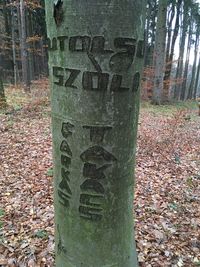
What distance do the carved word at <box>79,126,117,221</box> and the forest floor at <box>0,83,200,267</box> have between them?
6.16ft

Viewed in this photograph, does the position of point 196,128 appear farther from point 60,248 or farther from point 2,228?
point 60,248

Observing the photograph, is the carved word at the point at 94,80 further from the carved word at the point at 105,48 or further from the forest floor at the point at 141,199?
the forest floor at the point at 141,199

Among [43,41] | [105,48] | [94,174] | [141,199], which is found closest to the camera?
[105,48]

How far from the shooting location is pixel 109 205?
122 cm

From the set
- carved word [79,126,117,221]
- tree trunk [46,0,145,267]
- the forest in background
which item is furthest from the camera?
the forest in background

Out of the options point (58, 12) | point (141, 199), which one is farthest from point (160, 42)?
point (58, 12)

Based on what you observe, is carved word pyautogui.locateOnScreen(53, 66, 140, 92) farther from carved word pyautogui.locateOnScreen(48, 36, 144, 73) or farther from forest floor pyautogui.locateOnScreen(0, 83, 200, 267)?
forest floor pyautogui.locateOnScreen(0, 83, 200, 267)

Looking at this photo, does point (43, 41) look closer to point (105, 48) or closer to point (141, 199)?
point (141, 199)

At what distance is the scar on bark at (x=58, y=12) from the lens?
102 cm

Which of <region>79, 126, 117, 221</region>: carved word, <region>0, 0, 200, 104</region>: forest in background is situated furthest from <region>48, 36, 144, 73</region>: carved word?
<region>0, 0, 200, 104</region>: forest in background

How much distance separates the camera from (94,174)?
1.16 m

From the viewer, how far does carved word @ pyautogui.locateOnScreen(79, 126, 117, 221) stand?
1.12 m

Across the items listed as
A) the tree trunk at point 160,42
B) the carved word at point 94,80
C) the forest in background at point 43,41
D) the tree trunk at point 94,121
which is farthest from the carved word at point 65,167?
the forest in background at point 43,41

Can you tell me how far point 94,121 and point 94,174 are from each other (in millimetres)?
243
